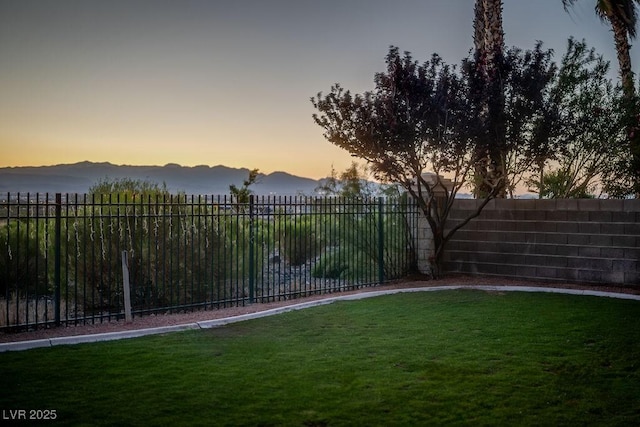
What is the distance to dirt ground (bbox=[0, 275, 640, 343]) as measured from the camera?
8766mm

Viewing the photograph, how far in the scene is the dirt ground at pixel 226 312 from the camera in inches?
345

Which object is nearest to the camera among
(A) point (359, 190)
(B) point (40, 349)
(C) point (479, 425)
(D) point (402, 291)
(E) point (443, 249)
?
(C) point (479, 425)

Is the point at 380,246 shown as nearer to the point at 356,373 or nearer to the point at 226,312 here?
the point at 226,312

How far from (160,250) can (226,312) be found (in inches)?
102

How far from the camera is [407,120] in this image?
42.5ft

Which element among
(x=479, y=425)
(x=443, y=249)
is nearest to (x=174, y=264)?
(x=443, y=249)

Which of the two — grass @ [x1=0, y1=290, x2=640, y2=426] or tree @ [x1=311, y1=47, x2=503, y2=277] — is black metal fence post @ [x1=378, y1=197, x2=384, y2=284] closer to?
tree @ [x1=311, y1=47, x2=503, y2=277]

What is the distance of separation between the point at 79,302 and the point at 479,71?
9889 mm

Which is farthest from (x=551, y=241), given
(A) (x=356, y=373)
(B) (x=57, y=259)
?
(B) (x=57, y=259)

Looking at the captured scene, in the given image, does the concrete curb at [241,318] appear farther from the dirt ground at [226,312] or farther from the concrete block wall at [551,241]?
the concrete block wall at [551,241]

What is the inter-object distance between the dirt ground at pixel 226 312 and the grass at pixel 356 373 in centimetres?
106

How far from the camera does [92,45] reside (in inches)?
531

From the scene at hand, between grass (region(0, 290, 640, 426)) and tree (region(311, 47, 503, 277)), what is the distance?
15.2 ft

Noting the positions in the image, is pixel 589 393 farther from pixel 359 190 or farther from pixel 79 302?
pixel 359 190
